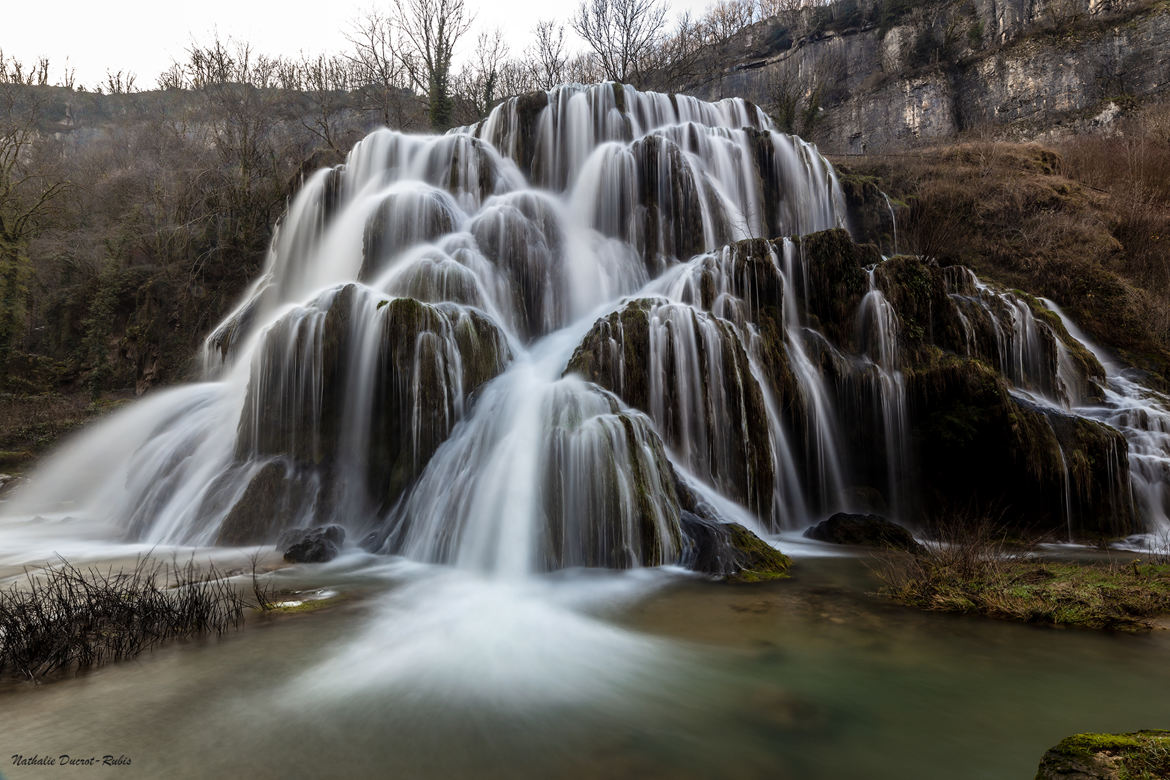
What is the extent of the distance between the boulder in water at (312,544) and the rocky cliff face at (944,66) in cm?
2763

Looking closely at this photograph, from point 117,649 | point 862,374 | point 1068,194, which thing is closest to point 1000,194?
point 1068,194

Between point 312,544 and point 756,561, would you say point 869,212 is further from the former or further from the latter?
point 312,544

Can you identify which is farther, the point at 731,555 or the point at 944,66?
the point at 944,66

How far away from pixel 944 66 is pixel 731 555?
39024 mm

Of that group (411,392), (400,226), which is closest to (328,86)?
(400,226)

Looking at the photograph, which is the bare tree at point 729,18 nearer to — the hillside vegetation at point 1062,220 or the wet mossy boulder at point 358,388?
the hillside vegetation at point 1062,220

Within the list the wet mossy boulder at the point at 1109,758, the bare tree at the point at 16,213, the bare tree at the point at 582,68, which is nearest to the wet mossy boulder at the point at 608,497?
the wet mossy boulder at the point at 1109,758

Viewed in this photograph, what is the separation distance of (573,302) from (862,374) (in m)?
6.67

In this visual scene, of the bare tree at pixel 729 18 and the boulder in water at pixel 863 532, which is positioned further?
the bare tree at pixel 729 18

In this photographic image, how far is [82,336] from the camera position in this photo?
18.8m

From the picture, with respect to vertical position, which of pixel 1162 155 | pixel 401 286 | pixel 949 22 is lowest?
pixel 401 286

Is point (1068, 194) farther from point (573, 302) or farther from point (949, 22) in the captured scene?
point (949, 22)

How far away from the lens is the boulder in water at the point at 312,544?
24.4 ft

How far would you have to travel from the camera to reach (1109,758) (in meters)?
2.15
